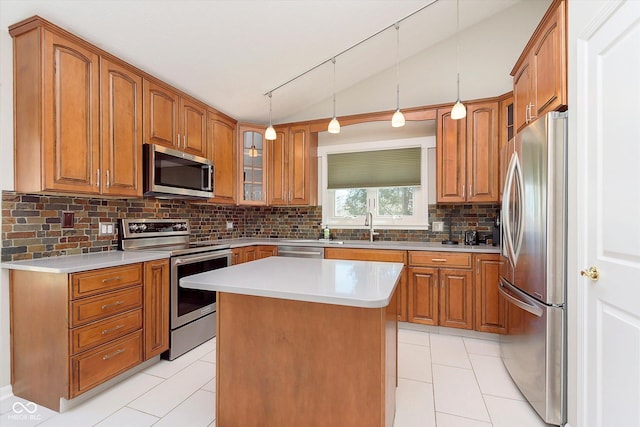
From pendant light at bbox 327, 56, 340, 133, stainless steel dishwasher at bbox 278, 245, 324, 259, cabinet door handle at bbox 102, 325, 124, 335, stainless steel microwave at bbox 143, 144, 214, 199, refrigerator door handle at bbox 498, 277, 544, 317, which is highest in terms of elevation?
pendant light at bbox 327, 56, 340, 133

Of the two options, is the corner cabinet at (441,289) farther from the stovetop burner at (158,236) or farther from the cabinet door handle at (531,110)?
the stovetop burner at (158,236)

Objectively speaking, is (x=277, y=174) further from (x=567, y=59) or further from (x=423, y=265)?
(x=567, y=59)

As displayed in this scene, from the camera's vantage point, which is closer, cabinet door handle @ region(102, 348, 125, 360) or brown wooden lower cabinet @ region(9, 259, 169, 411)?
brown wooden lower cabinet @ region(9, 259, 169, 411)

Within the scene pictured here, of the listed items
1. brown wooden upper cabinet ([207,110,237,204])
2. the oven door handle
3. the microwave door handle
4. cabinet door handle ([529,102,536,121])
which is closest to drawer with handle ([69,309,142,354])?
the oven door handle

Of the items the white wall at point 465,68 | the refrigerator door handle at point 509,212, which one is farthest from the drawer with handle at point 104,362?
the white wall at point 465,68

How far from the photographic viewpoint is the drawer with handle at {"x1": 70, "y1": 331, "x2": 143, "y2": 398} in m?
1.82

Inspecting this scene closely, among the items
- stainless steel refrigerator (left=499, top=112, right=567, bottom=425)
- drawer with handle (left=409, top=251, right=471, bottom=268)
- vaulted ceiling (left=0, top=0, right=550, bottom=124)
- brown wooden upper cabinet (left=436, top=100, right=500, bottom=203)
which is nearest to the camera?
stainless steel refrigerator (left=499, top=112, right=567, bottom=425)

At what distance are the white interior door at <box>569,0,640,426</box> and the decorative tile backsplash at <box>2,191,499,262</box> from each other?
6.55ft

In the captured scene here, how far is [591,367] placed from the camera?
1.40m

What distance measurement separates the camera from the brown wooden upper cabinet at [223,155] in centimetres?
336

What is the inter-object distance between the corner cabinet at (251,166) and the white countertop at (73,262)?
5.42ft

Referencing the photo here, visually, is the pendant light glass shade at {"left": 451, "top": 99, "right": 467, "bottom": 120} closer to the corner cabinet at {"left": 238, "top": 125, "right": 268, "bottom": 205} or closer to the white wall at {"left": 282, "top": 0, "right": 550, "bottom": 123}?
the white wall at {"left": 282, "top": 0, "right": 550, "bottom": 123}

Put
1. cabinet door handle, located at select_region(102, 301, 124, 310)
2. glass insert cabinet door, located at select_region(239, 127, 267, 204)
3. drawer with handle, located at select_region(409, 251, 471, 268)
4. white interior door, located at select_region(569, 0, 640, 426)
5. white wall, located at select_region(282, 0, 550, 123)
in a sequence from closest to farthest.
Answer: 1. white interior door, located at select_region(569, 0, 640, 426)
2. cabinet door handle, located at select_region(102, 301, 124, 310)
3. drawer with handle, located at select_region(409, 251, 471, 268)
4. white wall, located at select_region(282, 0, 550, 123)
5. glass insert cabinet door, located at select_region(239, 127, 267, 204)

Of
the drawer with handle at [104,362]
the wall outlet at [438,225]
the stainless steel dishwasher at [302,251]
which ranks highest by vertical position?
the wall outlet at [438,225]
